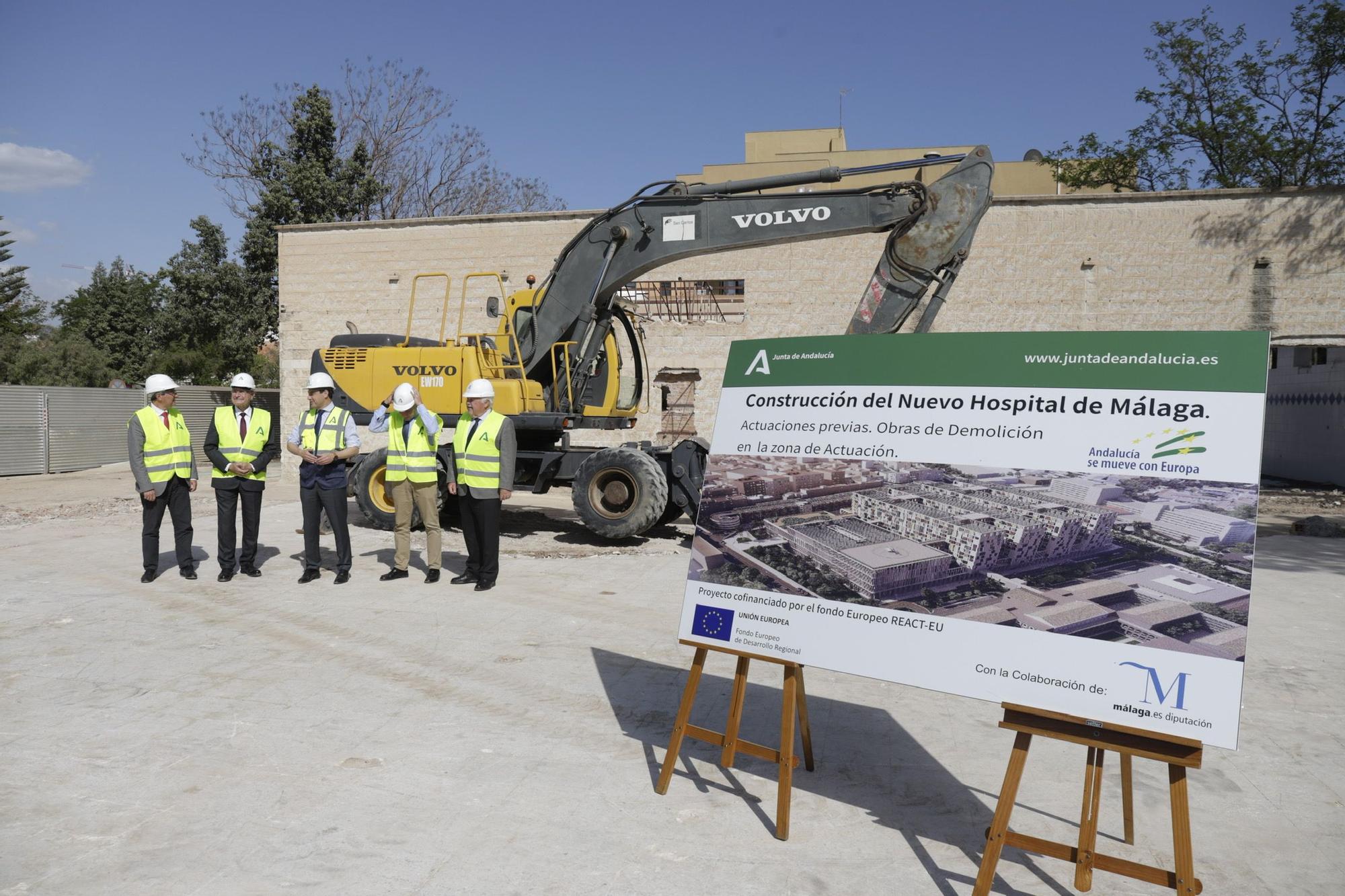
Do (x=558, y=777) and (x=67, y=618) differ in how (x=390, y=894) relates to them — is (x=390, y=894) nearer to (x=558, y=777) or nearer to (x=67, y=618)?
(x=558, y=777)

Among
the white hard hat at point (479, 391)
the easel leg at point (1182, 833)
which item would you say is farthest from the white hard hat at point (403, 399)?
the easel leg at point (1182, 833)

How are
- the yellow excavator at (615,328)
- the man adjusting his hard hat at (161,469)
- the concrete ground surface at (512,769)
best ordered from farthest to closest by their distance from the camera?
the yellow excavator at (615,328), the man adjusting his hard hat at (161,469), the concrete ground surface at (512,769)

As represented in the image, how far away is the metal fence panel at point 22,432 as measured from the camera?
19.6 metres

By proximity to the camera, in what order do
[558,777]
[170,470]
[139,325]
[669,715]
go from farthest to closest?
[139,325]
[170,470]
[669,715]
[558,777]

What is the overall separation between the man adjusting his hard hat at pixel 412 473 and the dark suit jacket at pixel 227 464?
3.62ft

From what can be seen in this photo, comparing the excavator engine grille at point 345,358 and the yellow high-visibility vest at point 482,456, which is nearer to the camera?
the yellow high-visibility vest at point 482,456

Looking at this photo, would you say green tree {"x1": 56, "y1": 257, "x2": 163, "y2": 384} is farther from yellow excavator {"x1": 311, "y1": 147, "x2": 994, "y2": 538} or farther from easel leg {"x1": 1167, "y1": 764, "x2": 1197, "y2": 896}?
easel leg {"x1": 1167, "y1": 764, "x2": 1197, "y2": 896}

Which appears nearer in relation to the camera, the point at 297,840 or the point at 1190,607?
the point at 1190,607

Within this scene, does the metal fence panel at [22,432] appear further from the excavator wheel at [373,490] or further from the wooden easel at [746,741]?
the wooden easel at [746,741]

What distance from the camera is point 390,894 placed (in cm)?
324

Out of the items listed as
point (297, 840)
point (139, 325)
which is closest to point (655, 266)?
point (297, 840)

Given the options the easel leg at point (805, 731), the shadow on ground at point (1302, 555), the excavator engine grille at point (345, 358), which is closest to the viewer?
the easel leg at point (805, 731)

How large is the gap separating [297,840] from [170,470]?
554cm

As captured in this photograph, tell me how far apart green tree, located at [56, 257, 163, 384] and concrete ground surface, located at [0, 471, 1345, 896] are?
3657cm
